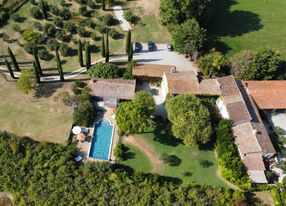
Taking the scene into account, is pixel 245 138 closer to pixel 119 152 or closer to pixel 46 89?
pixel 119 152

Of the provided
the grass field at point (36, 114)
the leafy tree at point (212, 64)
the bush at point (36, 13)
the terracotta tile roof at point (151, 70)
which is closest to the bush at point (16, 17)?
the bush at point (36, 13)

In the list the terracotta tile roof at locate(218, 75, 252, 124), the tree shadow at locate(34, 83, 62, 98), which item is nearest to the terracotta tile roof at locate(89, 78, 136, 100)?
the tree shadow at locate(34, 83, 62, 98)

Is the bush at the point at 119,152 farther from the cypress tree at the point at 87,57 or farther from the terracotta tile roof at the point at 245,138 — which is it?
the terracotta tile roof at the point at 245,138

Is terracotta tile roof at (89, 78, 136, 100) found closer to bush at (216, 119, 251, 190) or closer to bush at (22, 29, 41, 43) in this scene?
bush at (216, 119, 251, 190)

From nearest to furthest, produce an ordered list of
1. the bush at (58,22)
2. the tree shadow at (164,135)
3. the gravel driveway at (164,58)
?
the tree shadow at (164,135)
the gravel driveway at (164,58)
the bush at (58,22)

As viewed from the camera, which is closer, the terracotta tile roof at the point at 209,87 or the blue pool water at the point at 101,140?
the blue pool water at the point at 101,140

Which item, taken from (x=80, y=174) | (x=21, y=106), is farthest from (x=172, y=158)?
(x=21, y=106)

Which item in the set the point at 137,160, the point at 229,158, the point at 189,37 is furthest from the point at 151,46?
the point at 229,158
